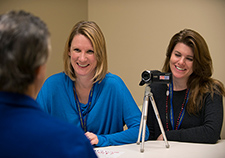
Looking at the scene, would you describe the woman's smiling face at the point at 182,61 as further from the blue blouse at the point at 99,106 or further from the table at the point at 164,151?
the table at the point at 164,151

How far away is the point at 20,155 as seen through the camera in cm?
68

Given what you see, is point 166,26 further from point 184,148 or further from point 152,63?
point 184,148

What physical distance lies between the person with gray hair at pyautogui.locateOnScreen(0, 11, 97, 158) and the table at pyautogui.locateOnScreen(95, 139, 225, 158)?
3.07 feet

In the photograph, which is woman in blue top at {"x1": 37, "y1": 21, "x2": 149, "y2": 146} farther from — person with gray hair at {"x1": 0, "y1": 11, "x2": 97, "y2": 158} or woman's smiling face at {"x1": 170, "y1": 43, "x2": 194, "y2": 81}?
person with gray hair at {"x1": 0, "y1": 11, "x2": 97, "y2": 158}

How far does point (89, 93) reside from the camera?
2.12 m

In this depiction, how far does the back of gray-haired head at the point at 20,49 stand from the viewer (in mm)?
716

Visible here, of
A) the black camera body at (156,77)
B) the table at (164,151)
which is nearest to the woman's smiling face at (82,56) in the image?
the black camera body at (156,77)

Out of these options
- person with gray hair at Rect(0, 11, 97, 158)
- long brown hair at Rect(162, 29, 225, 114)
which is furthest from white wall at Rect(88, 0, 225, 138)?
person with gray hair at Rect(0, 11, 97, 158)

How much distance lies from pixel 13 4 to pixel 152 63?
1.88 m

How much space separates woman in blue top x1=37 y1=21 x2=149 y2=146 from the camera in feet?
6.70

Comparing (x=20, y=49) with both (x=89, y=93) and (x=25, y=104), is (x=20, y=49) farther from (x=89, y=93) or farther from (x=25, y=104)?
(x=89, y=93)

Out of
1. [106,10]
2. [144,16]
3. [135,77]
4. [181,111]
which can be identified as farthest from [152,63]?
[181,111]

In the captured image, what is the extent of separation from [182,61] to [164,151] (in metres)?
0.84

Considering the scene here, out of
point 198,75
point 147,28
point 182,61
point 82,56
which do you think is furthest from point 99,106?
point 147,28
